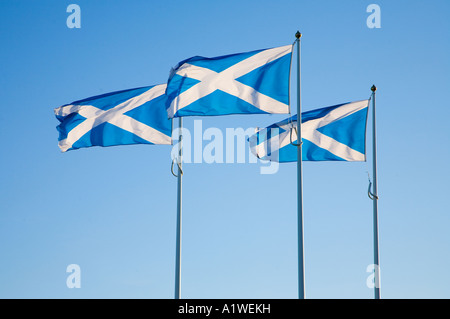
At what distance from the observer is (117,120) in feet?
92.4

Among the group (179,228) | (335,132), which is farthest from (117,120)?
(335,132)

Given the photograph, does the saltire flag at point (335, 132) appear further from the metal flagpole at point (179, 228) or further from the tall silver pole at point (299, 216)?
the metal flagpole at point (179, 228)

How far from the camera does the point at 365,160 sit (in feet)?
93.6

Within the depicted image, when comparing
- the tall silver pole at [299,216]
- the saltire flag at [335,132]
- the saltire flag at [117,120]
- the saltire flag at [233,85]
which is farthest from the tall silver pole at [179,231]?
the saltire flag at [335,132]

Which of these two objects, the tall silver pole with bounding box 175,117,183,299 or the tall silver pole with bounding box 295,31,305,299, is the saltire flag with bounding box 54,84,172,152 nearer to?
the tall silver pole with bounding box 175,117,183,299

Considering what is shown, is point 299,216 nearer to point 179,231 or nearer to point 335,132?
point 179,231

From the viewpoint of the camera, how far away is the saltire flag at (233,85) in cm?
2509

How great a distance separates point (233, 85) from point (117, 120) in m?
5.21

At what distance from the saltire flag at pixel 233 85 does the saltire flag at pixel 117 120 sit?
5.47ft

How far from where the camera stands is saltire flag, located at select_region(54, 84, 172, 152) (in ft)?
90.5
